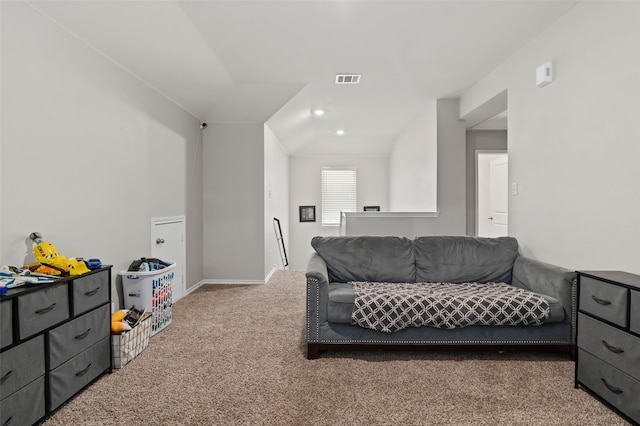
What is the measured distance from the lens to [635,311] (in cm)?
182

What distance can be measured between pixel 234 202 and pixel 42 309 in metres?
3.40

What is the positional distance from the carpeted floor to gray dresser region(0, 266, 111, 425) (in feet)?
0.45

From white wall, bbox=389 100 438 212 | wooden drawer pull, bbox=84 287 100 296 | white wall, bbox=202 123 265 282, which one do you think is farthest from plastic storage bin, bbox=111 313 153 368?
white wall, bbox=389 100 438 212

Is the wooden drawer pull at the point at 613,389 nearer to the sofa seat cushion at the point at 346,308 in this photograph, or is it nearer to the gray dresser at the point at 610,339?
the gray dresser at the point at 610,339

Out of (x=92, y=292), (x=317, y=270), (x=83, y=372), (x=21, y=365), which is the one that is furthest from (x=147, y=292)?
(x=317, y=270)

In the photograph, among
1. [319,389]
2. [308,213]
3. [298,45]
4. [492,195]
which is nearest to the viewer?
[319,389]

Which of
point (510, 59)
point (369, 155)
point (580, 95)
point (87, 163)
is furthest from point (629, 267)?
point (369, 155)

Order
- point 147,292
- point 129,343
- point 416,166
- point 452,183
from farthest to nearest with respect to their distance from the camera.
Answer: point 416,166 < point 452,183 < point 147,292 < point 129,343

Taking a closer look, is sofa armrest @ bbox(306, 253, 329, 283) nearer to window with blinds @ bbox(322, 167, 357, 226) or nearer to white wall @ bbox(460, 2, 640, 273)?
white wall @ bbox(460, 2, 640, 273)

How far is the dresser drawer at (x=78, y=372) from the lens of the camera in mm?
1926

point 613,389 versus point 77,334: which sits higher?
point 77,334

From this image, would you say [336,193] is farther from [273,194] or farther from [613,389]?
[613,389]

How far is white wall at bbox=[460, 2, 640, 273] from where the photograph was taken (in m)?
2.28

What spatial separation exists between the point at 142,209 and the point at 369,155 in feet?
19.5
